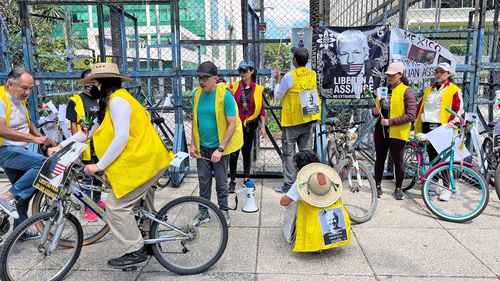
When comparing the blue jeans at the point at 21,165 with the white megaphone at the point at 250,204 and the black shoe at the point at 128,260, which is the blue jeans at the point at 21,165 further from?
the white megaphone at the point at 250,204

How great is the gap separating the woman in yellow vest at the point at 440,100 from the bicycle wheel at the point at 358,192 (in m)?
1.20

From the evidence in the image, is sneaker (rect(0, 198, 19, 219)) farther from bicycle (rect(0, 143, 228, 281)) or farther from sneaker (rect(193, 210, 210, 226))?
sneaker (rect(193, 210, 210, 226))

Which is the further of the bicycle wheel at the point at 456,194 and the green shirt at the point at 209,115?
the bicycle wheel at the point at 456,194

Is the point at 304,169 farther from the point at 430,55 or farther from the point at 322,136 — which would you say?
the point at 430,55

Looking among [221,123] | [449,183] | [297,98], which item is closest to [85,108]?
[221,123]

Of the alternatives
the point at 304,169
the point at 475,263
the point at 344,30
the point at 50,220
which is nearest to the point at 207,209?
the point at 304,169

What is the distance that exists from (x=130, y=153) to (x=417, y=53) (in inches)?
172

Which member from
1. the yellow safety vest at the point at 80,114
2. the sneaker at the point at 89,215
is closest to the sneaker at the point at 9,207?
the sneaker at the point at 89,215

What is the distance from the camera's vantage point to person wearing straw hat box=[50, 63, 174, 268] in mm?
2729

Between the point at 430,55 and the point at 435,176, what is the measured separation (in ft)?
6.00

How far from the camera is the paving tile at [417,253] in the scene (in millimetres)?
3223

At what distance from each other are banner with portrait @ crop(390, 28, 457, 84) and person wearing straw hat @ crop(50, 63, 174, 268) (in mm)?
3914

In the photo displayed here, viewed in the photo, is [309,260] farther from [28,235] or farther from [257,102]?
[257,102]

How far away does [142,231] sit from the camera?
312 cm
